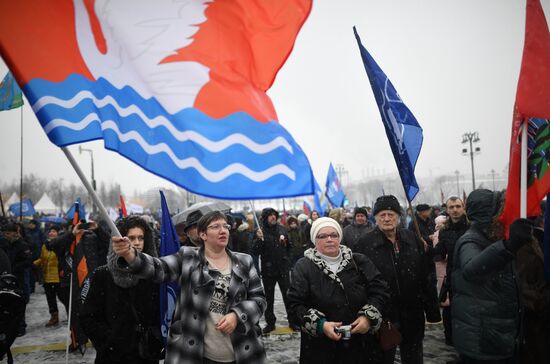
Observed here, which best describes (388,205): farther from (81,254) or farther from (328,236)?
(81,254)

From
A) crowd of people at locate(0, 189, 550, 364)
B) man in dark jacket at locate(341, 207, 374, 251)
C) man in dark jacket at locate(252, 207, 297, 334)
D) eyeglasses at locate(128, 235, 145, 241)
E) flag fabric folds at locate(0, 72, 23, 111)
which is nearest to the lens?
crowd of people at locate(0, 189, 550, 364)

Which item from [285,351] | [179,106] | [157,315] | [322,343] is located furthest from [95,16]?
[285,351]

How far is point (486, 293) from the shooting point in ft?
9.83

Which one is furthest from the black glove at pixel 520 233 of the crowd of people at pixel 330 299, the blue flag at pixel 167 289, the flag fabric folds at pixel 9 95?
the flag fabric folds at pixel 9 95

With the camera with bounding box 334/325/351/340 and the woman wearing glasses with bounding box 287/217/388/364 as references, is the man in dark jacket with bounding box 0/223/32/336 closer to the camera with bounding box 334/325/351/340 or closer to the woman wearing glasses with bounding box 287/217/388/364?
the woman wearing glasses with bounding box 287/217/388/364

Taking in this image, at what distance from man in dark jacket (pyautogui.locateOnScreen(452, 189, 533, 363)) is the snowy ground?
6.91 feet

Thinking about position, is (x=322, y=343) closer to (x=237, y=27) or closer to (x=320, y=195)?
(x=237, y=27)

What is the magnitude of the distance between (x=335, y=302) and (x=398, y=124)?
70.5 inches

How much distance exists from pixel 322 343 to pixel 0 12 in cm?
309

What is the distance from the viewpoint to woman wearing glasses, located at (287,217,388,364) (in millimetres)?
3002

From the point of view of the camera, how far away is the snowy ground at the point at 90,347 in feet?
17.0

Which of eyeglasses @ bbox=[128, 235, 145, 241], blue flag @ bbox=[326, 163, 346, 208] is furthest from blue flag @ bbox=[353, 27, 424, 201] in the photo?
blue flag @ bbox=[326, 163, 346, 208]

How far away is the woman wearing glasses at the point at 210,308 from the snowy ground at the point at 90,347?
8.54 ft

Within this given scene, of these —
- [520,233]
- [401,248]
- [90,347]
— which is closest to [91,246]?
[90,347]
